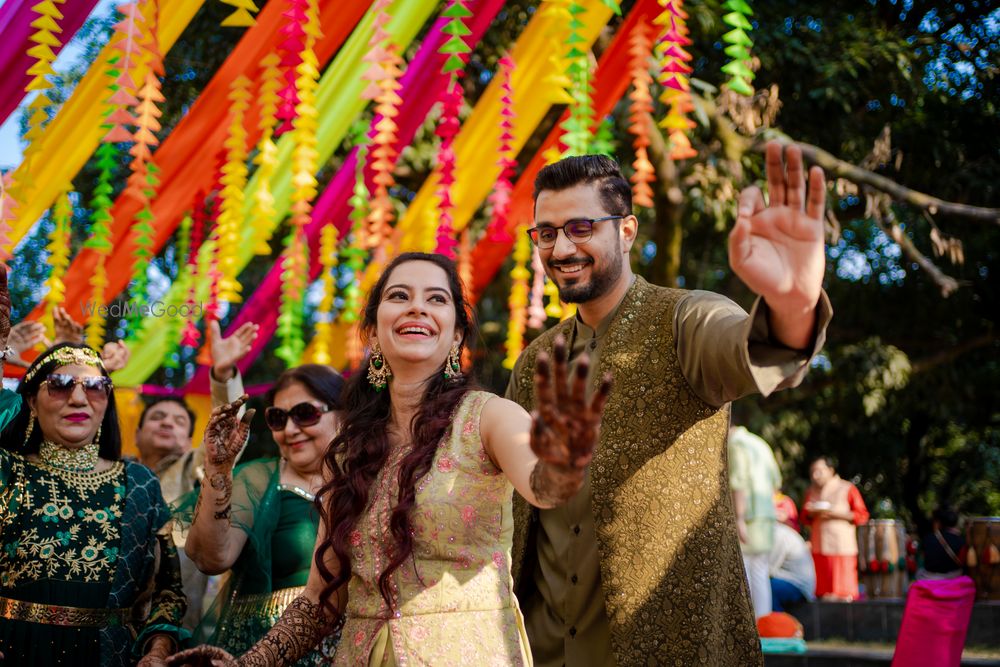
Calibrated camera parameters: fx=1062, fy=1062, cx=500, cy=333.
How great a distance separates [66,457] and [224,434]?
65cm

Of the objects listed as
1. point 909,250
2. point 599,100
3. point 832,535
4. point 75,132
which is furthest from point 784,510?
point 75,132

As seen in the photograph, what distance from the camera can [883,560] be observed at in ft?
31.3

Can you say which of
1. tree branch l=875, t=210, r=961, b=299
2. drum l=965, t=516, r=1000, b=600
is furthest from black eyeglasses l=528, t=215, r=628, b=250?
drum l=965, t=516, r=1000, b=600

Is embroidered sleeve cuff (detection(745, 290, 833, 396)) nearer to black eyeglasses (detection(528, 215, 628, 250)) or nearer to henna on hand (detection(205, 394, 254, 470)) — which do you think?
Answer: black eyeglasses (detection(528, 215, 628, 250))

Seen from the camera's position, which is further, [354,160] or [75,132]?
[354,160]

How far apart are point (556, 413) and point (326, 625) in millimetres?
966

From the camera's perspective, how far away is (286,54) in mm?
4609

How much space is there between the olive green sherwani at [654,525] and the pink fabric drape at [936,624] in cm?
302

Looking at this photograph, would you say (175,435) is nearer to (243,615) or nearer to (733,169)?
(243,615)

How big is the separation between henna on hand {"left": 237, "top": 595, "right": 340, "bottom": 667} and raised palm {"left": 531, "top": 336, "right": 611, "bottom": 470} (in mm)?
879

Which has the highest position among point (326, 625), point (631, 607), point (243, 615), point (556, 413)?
point (556, 413)

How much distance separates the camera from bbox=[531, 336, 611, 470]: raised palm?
1569 millimetres

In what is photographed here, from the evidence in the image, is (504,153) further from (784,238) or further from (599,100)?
(784,238)

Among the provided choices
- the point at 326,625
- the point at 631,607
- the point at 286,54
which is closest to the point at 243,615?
the point at 326,625
